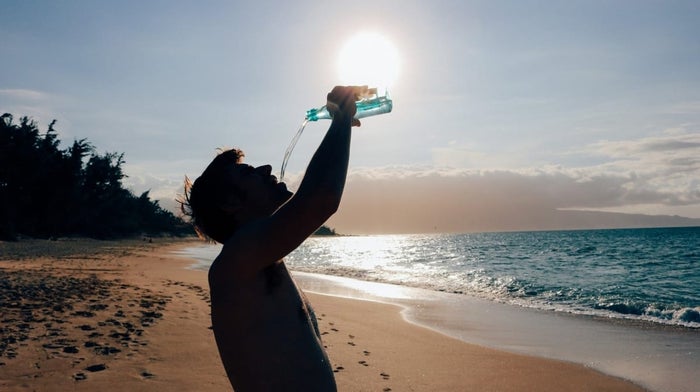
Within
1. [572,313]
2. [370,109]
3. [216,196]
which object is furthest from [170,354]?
[572,313]

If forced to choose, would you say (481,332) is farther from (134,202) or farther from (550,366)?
(134,202)

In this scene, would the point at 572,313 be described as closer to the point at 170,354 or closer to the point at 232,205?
the point at 170,354

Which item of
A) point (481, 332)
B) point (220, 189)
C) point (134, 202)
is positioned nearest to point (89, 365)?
point (220, 189)

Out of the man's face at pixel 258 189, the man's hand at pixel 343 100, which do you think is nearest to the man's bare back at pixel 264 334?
the man's face at pixel 258 189

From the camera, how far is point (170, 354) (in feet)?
21.1

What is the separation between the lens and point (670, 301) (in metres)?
16.3

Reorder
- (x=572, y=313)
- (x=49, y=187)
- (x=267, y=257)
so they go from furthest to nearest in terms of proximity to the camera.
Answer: (x=49, y=187), (x=572, y=313), (x=267, y=257)

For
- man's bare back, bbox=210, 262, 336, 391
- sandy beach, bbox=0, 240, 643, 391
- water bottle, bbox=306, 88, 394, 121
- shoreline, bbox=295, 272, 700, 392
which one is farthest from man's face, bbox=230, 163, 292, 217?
shoreline, bbox=295, 272, 700, 392

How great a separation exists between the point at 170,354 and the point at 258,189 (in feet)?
17.3

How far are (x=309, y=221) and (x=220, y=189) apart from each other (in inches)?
21.2

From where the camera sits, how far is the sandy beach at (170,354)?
5473 millimetres

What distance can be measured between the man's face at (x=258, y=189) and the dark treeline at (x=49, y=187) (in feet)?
106

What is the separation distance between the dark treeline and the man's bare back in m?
32.5

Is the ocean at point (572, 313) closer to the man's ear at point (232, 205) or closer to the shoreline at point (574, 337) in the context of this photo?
the shoreline at point (574, 337)
